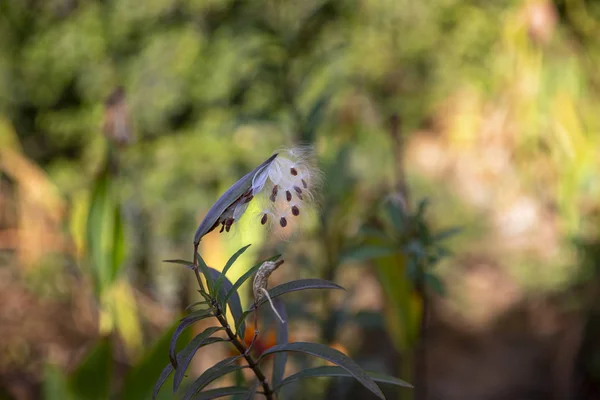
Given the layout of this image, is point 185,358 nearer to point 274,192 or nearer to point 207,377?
point 207,377

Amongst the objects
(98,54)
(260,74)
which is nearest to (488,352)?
(260,74)

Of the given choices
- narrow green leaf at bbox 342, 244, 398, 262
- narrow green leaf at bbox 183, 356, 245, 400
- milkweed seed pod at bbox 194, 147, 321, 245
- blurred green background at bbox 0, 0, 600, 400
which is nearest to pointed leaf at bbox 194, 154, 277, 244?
milkweed seed pod at bbox 194, 147, 321, 245

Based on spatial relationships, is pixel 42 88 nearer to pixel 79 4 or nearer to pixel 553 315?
pixel 79 4

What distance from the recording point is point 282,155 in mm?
506

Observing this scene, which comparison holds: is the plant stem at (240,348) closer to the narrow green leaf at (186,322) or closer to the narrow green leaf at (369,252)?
the narrow green leaf at (186,322)

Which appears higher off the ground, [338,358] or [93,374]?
[338,358]

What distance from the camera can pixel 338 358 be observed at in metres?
0.47

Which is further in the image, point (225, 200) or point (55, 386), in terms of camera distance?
point (55, 386)

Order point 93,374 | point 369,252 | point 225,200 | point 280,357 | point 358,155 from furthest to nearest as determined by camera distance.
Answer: point 358,155, point 93,374, point 369,252, point 280,357, point 225,200

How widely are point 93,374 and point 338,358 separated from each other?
0.72 meters

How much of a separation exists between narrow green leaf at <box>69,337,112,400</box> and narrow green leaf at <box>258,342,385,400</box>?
66 cm

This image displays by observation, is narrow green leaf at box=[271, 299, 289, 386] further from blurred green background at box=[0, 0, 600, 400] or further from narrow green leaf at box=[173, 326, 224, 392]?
blurred green background at box=[0, 0, 600, 400]

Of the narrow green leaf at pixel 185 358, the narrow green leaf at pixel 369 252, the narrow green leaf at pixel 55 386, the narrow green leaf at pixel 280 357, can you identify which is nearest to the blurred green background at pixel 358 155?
the narrow green leaf at pixel 55 386

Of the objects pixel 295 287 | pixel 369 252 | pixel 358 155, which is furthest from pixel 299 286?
pixel 358 155
